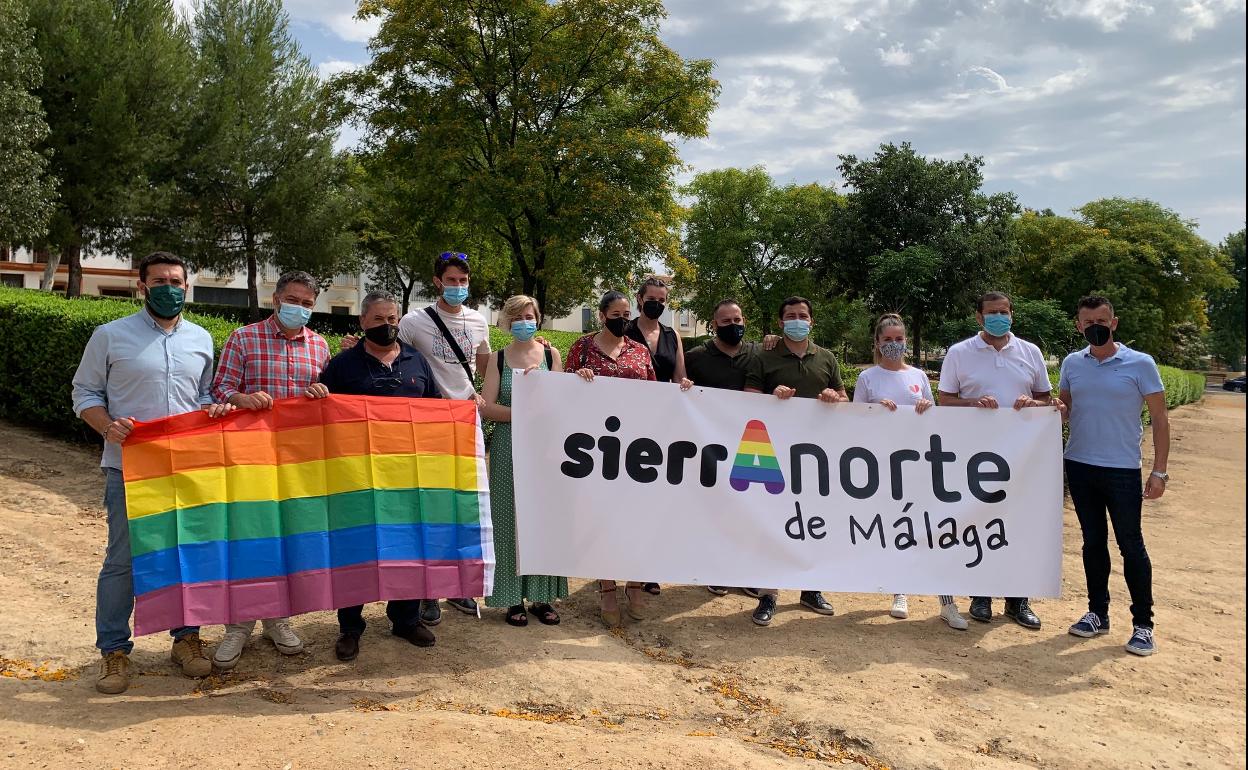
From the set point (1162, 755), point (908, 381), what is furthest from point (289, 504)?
point (1162, 755)

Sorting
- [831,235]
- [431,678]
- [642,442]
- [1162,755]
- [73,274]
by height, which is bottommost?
[1162,755]

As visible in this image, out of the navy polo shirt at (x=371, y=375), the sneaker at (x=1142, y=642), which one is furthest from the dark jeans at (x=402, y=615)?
the sneaker at (x=1142, y=642)

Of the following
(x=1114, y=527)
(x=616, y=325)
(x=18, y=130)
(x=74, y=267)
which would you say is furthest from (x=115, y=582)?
(x=74, y=267)

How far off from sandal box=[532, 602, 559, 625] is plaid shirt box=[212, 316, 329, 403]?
6.55 feet

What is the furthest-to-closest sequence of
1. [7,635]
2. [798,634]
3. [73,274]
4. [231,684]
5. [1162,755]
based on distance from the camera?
[73,274] < [798,634] < [7,635] < [231,684] < [1162,755]

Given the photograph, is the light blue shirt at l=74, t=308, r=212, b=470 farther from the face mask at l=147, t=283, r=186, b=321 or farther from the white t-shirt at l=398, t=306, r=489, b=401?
the white t-shirt at l=398, t=306, r=489, b=401

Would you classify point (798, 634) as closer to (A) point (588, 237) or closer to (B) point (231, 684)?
(B) point (231, 684)

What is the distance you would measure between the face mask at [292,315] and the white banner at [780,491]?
4.05 feet

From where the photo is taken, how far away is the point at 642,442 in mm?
5234

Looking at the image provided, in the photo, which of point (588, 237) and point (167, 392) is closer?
point (167, 392)

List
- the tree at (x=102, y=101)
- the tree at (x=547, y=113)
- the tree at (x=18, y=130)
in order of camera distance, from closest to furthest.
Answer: the tree at (x=18, y=130) < the tree at (x=102, y=101) < the tree at (x=547, y=113)

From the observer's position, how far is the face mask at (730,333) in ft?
18.0

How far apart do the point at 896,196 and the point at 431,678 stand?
3497 centimetres

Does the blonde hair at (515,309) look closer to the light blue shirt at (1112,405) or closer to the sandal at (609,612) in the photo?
the sandal at (609,612)
